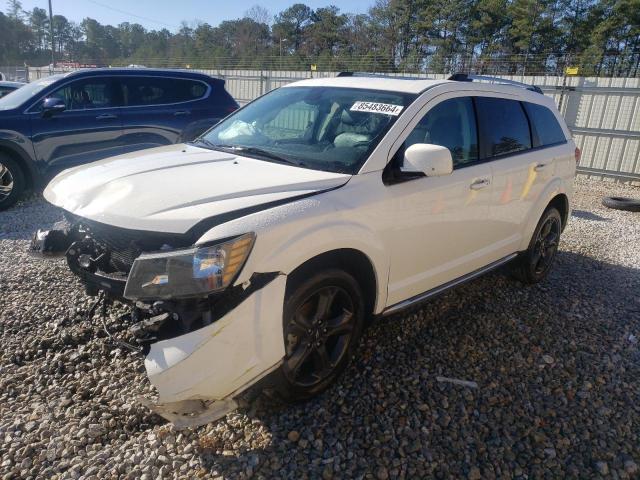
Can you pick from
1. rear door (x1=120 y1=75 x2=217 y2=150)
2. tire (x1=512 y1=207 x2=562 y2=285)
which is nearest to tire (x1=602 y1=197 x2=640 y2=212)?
tire (x1=512 y1=207 x2=562 y2=285)

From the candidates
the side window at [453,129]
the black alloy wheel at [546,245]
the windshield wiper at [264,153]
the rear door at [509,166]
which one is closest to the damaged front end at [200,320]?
the windshield wiper at [264,153]

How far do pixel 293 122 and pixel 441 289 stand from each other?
160cm

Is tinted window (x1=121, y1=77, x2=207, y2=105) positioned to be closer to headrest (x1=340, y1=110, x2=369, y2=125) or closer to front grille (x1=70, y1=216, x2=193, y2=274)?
headrest (x1=340, y1=110, x2=369, y2=125)

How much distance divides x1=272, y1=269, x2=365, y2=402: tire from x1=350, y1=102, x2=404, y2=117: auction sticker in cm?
110

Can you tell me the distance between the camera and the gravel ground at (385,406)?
245 cm

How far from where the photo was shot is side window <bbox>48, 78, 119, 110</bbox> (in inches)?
276

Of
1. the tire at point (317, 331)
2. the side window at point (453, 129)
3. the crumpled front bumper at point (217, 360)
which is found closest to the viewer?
the crumpled front bumper at point (217, 360)

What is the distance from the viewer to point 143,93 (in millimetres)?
7547

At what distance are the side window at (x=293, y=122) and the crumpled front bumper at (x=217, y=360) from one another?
144cm

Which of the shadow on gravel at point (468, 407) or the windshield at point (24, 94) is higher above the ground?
the windshield at point (24, 94)

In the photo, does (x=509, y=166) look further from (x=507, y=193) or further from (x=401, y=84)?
(x=401, y=84)

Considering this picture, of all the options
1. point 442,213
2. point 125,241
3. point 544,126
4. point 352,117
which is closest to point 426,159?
point 442,213

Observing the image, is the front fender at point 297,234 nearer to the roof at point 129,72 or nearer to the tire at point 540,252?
the tire at point 540,252

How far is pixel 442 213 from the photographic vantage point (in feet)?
10.9
